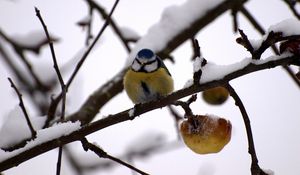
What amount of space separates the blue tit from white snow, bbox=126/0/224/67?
28 cm

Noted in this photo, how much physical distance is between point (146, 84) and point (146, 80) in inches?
1.4

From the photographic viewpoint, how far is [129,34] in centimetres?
299

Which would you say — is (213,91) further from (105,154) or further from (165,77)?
(105,154)

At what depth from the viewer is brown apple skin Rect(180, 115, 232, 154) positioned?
1.65 metres

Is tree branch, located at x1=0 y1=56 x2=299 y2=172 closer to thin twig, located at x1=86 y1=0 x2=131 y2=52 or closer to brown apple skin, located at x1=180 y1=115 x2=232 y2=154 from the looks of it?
brown apple skin, located at x1=180 y1=115 x2=232 y2=154

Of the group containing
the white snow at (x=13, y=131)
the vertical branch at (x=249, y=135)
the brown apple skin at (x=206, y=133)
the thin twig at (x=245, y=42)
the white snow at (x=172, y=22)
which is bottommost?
the vertical branch at (x=249, y=135)

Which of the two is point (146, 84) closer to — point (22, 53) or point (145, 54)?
point (145, 54)

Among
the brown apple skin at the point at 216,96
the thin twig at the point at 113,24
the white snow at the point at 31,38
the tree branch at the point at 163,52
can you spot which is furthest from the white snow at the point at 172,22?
the white snow at the point at 31,38

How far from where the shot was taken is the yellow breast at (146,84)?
240cm

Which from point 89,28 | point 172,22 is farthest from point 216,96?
point 89,28

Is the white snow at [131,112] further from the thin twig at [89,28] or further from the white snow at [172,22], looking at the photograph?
the thin twig at [89,28]

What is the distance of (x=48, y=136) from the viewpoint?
1.41 meters

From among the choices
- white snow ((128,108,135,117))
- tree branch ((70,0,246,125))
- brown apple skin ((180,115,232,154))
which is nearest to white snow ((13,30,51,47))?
tree branch ((70,0,246,125))

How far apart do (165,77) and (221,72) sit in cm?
118
